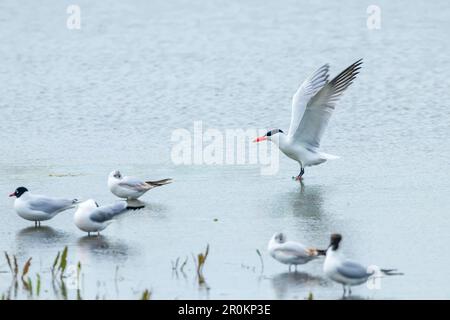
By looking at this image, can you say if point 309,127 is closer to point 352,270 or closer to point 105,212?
point 105,212

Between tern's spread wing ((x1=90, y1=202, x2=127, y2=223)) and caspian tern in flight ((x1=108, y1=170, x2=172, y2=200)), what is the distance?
1361 millimetres

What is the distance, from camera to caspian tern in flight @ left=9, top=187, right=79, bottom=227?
1043 centimetres

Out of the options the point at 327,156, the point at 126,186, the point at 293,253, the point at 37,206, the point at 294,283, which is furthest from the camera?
the point at 327,156

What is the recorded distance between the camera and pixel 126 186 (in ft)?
37.9

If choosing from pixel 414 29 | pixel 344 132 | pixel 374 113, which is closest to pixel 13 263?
pixel 344 132

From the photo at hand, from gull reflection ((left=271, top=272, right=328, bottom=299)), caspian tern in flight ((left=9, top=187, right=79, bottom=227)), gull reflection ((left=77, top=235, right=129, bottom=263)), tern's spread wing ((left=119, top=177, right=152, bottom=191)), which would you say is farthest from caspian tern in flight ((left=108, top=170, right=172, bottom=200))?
gull reflection ((left=271, top=272, right=328, bottom=299))

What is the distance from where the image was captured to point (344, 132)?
15.4 m

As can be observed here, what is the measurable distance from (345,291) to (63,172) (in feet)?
18.3

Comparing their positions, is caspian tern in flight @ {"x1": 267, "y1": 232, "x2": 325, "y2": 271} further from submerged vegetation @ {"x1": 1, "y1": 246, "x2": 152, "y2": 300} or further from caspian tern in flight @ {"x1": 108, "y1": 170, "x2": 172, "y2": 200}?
caspian tern in flight @ {"x1": 108, "y1": 170, "x2": 172, "y2": 200}

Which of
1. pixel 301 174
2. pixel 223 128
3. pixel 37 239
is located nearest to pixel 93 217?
pixel 37 239

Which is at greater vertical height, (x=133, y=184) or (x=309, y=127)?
(x=309, y=127)

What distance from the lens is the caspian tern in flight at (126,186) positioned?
11547 millimetres

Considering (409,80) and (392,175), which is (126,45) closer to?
(409,80)

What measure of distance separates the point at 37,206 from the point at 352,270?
356 centimetres
